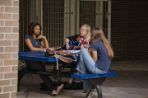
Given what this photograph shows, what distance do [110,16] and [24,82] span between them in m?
4.90

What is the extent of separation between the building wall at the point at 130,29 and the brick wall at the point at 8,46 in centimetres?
786

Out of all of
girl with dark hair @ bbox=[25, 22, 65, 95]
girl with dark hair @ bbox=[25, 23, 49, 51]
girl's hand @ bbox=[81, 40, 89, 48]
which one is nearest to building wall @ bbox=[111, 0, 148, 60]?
girl with dark hair @ bbox=[25, 22, 65, 95]

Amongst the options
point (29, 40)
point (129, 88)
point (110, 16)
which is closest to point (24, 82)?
point (29, 40)

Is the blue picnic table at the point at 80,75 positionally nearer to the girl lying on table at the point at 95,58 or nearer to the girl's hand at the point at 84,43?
the girl lying on table at the point at 95,58

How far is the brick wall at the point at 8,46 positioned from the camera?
6969mm

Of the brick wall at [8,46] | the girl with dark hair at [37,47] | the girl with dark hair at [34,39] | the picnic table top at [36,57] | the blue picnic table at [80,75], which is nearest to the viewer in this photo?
the brick wall at [8,46]

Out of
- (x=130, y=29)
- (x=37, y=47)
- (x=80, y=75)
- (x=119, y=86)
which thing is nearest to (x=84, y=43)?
(x=37, y=47)

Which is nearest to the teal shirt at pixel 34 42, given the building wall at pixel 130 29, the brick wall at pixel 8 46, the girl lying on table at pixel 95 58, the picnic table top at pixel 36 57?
the picnic table top at pixel 36 57

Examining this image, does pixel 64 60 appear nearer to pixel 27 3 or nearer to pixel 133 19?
pixel 27 3

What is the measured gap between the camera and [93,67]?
811 cm

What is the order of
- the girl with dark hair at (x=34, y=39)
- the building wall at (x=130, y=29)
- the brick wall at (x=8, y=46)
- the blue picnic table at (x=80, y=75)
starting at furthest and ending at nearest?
the building wall at (x=130, y=29)
the girl with dark hair at (x=34, y=39)
the blue picnic table at (x=80, y=75)
the brick wall at (x=8, y=46)

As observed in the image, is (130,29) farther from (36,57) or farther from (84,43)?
(36,57)

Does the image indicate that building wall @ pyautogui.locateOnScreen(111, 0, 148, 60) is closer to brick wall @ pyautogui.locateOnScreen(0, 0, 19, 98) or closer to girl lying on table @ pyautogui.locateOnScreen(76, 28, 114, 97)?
girl lying on table @ pyautogui.locateOnScreen(76, 28, 114, 97)

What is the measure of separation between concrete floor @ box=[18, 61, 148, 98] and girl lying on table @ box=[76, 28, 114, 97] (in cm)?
74
